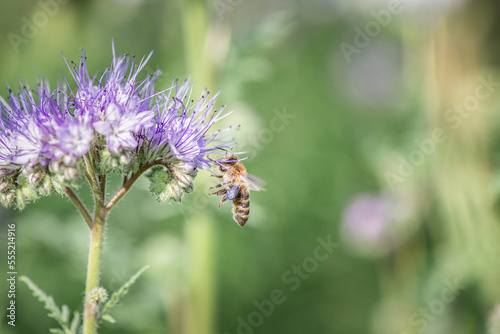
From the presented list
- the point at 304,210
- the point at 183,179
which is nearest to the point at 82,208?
the point at 183,179

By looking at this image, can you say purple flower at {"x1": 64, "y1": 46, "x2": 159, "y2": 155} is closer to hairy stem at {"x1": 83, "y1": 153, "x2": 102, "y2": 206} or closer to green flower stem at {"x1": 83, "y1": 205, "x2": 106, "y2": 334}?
hairy stem at {"x1": 83, "y1": 153, "x2": 102, "y2": 206}

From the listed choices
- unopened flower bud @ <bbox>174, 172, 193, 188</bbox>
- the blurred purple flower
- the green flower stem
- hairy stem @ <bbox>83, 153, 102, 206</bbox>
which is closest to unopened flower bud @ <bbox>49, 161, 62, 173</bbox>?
hairy stem @ <bbox>83, 153, 102, 206</bbox>

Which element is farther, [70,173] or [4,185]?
[4,185]

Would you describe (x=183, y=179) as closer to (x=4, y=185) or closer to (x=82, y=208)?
(x=82, y=208)

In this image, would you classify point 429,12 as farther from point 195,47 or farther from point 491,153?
point 195,47

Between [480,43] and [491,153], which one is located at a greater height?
[480,43]

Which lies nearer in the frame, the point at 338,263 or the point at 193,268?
the point at 193,268

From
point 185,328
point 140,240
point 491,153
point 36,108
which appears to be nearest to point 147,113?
point 36,108

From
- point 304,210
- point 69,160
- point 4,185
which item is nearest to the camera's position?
point 69,160
